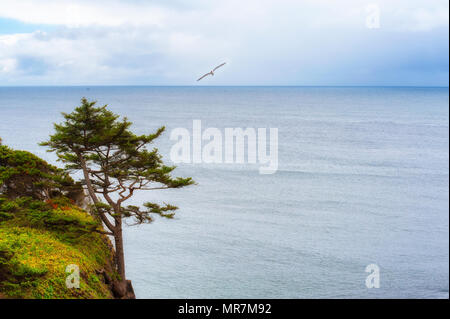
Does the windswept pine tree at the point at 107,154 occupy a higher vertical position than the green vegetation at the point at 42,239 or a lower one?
higher

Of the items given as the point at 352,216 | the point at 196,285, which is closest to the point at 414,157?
the point at 352,216

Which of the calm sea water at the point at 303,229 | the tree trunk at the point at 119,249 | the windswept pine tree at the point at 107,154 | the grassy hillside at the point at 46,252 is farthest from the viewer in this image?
the calm sea water at the point at 303,229

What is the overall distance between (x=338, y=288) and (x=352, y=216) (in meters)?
12.7

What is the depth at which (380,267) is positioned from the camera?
79.6ft

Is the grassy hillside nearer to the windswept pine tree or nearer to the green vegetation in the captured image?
the green vegetation

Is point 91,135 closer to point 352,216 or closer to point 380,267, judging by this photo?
point 380,267

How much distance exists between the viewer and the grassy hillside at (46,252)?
10148 mm

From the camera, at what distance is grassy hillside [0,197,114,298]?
33.3 feet

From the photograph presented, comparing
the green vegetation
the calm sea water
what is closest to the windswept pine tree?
the green vegetation

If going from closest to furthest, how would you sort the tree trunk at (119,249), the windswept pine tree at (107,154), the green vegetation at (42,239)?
the green vegetation at (42,239) < the windswept pine tree at (107,154) < the tree trunk at (119,249)

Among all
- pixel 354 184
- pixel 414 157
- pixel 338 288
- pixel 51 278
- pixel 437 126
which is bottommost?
pixel 338 288

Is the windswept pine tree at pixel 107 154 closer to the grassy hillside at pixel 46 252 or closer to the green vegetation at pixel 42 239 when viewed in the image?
the green vegetation at pixel 42 239

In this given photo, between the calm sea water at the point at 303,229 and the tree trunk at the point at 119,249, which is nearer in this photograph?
the tree trunk at the point at 119,249

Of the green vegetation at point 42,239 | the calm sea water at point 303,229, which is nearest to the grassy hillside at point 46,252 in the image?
the green vegetation at point 42,239
